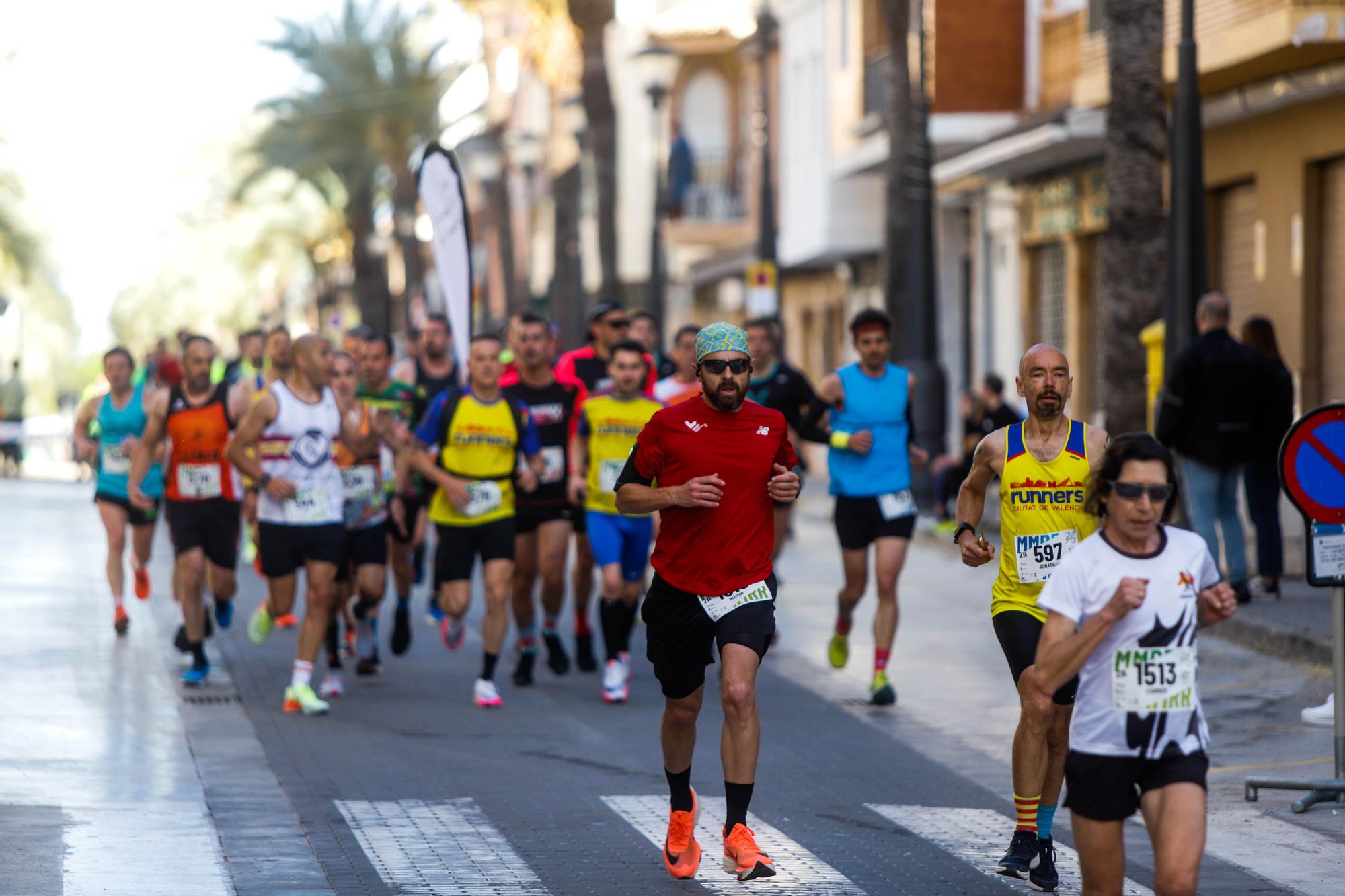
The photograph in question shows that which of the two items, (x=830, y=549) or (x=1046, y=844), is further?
(x=830, y=549)

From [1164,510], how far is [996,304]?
2485 cm

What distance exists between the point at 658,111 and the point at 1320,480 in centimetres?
2428

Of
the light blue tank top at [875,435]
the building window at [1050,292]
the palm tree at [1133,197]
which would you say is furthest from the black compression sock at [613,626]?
the building window at [1050,292]

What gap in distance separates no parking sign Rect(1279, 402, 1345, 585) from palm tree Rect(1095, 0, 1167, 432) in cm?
826

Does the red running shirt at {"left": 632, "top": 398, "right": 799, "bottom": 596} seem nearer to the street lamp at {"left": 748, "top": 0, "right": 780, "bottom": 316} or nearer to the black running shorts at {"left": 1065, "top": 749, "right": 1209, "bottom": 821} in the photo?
the black running shorts at {"left": 1065, "top": 749, "right": 1209, "bottom": 821}

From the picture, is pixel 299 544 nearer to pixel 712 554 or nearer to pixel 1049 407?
pixel 712 554

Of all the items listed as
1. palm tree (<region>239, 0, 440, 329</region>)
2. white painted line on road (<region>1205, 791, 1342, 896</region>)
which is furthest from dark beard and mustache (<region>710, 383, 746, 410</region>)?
palm tree (<region>239, 0, 440, 329</region>)

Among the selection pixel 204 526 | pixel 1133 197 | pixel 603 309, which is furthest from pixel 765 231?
pixel 204 526

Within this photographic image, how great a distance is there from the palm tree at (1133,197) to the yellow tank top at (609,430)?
6257 millimetres

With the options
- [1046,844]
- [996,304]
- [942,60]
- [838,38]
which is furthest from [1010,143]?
[1046,844]

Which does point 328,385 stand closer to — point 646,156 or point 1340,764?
point 1340,764

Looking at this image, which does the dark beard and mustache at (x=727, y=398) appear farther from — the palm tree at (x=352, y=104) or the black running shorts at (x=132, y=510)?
the palm tree at (x=352, y=104)

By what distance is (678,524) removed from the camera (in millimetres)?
7477

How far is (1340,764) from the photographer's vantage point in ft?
28.4
